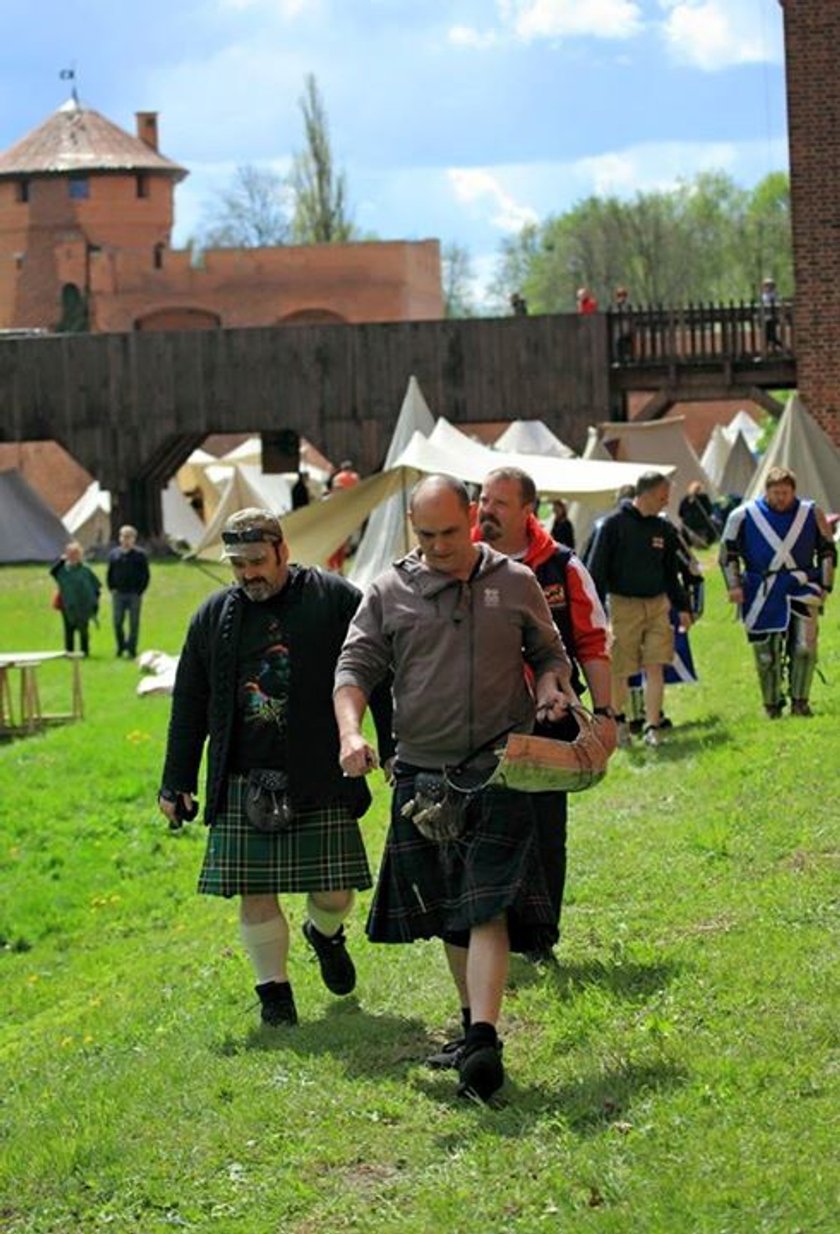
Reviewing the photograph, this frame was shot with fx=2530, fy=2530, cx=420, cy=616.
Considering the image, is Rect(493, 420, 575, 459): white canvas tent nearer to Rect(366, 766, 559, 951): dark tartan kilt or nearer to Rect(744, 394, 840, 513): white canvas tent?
Rect(744, 394, 840, 513): white canvas tent

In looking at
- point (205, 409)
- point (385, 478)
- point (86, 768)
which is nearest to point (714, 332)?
point (205, 409)

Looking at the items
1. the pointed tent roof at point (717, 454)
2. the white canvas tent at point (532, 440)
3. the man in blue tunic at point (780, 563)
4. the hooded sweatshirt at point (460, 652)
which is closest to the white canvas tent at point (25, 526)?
the white canvas tent at point (532, 440)

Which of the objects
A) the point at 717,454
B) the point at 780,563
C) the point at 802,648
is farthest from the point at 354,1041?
the point at 717,454

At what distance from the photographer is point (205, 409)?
51500 millimetres

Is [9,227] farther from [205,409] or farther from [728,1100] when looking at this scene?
[728,1100]

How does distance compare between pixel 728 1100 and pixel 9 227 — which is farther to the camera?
pixel 9 227

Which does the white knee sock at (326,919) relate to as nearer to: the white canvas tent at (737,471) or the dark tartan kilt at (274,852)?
the dark tartan kilt at (274,852)

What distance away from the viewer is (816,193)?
4091 cm

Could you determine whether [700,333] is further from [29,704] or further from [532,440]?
[29,704]

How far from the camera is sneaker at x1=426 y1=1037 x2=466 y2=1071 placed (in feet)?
24.9

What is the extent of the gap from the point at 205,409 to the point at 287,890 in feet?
143

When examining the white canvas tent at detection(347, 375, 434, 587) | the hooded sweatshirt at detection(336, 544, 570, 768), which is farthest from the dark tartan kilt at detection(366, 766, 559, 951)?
the white canvas tent at detection(347, 375, 434, 587)

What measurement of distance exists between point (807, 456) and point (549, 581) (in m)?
28.2

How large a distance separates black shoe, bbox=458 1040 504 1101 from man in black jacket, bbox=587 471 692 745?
307 inches
